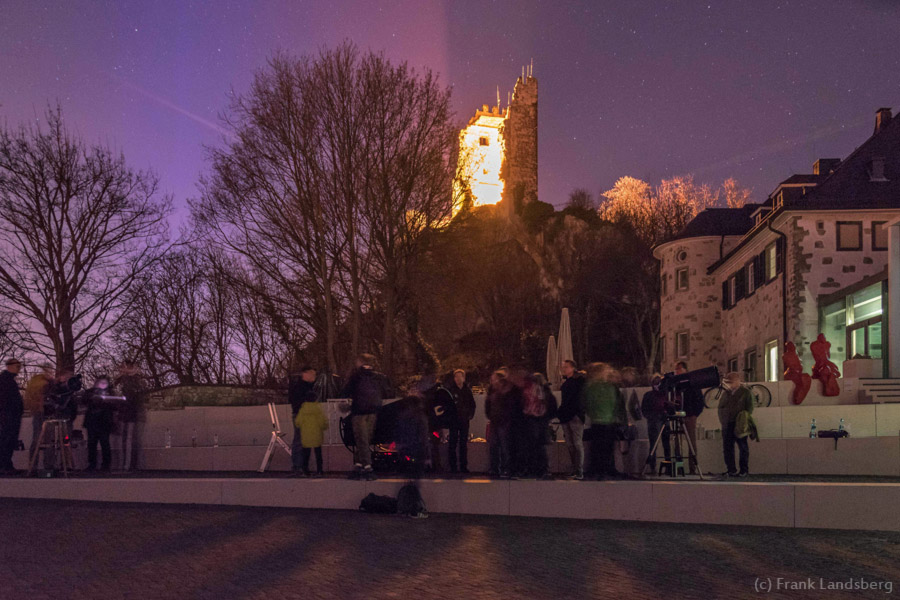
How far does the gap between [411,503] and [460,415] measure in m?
3.40

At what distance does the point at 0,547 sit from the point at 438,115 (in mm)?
21708

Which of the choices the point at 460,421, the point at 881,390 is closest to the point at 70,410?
the point at 460,421

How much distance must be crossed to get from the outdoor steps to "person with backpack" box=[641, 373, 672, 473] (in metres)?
10.5

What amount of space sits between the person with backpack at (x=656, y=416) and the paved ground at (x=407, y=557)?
300cm

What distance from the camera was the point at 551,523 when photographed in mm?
10656

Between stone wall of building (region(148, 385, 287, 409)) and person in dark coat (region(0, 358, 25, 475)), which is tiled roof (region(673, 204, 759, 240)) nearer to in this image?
stone wall of building (region(148, 385, 287, 409))

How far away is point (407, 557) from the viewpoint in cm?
825

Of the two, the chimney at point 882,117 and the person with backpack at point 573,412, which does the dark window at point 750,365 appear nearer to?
the chimney at point 882,117

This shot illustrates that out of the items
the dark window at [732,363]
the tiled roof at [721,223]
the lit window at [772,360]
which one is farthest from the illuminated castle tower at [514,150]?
the lit window at [772,360]

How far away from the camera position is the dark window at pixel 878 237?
2933 cm

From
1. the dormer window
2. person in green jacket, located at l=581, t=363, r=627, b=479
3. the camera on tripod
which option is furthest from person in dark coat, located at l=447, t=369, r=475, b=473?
the dormer window

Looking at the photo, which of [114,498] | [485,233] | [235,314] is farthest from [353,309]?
[485,233]

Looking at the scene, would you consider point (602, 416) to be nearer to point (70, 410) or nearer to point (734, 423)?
point (734, 423)

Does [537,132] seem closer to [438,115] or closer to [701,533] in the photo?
[438,115]
